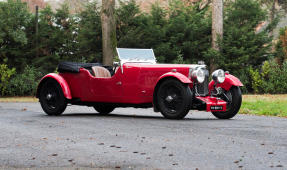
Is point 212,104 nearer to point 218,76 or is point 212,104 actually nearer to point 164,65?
point 218,76

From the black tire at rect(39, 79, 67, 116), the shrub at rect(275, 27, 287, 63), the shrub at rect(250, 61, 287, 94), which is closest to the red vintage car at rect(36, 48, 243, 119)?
the black tire at rect(39, 79, 67, 116)

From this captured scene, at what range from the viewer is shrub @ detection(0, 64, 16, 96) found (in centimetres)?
2291

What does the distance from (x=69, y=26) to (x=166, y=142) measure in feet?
61.2

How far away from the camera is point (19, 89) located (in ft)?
76.7

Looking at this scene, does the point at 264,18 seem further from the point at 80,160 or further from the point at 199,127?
the point at 80,160

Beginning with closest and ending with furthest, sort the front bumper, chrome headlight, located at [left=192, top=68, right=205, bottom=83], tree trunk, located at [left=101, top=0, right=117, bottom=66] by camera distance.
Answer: the front bumper
chrome headlight, located at [left=192, top=68, right=205, bottom=83]
tree trunk, located at [left=101, top=0, right=117, bottom=66]

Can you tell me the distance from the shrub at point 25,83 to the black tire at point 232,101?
544 inches

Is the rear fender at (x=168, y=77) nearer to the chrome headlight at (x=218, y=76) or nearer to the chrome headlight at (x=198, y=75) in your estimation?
the chrome headlight at (x=198, y=75)

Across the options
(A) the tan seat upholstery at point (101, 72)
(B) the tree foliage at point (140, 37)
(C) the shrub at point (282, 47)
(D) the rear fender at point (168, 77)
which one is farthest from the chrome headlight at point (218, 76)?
(C) the shrub at point (282, 47)

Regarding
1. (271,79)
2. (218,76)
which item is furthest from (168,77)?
(271,79)

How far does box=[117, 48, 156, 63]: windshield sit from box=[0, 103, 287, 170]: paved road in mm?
2113

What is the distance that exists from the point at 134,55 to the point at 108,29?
9581 millimetres

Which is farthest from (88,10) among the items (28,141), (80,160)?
(80,160)

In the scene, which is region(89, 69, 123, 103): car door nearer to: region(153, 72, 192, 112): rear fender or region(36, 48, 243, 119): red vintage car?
region(36, 48, 243, 119): red vintage car
